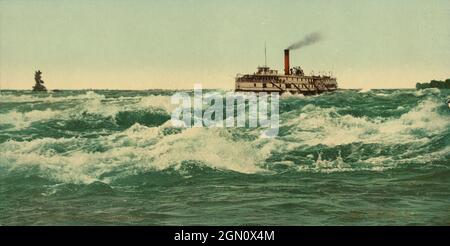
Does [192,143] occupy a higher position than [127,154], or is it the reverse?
[192,143]

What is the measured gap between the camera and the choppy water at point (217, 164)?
35.0 ft

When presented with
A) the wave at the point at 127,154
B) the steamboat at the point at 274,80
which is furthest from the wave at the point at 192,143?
the steamboat at the point at 274,80

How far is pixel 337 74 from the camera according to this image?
14.2 metres

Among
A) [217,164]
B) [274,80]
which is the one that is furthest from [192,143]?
[274,80]

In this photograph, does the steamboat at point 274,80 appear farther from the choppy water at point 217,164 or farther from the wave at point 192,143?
the wave at point 192,143

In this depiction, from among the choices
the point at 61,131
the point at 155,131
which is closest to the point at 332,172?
the point at 155,131

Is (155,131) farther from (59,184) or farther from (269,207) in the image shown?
(269,207)

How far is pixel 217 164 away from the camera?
13.1 metres

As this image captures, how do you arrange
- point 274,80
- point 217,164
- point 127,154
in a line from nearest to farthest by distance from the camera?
point 127,154, point 217,164, point 274,80

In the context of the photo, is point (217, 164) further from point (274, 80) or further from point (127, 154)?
point (274, 80)

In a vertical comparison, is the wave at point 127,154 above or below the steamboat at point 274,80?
below

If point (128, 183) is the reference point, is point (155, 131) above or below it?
above

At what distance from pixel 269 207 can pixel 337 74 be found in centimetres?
494

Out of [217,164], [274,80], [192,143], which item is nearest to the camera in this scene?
[192,143]
